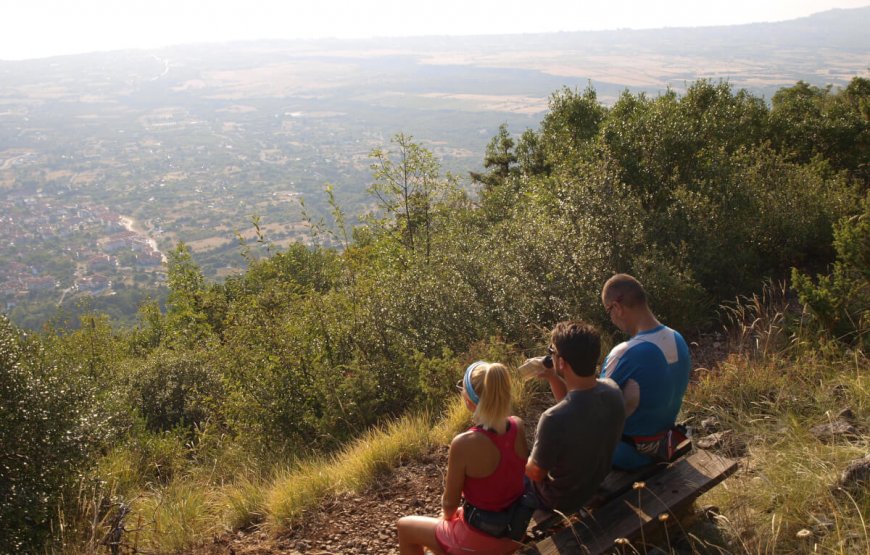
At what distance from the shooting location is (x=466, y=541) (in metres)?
3.66

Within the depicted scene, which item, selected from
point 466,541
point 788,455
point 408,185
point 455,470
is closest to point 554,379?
point 455,470

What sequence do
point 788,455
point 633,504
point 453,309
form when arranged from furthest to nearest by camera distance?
point 453,309, point 788,455, point 633,504

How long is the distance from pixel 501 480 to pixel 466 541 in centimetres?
46

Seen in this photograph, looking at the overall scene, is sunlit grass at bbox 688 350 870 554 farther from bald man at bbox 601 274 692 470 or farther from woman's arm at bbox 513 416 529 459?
woman's arm at bbox 513 416 529 459

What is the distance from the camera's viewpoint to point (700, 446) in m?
5.00

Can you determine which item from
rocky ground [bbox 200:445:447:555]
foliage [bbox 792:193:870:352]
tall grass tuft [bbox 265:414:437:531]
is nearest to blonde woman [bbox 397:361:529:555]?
rocky ground [bbox 200:445:447:555]

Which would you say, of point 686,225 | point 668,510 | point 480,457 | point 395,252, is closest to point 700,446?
point 668,510

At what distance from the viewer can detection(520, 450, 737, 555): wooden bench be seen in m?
3.54

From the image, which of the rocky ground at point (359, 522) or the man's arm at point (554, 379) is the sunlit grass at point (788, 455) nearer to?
the man's arm at point (554, 379)

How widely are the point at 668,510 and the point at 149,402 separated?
14.2 metres

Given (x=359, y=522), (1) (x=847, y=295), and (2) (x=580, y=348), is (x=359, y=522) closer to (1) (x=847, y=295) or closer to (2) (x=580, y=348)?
(2) (x=580, y=348)

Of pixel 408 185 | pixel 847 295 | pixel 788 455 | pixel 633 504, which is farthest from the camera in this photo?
pixel 408 185

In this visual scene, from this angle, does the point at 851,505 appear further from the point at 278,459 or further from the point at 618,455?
the point at 278,459

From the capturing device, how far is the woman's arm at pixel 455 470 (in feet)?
11.6
